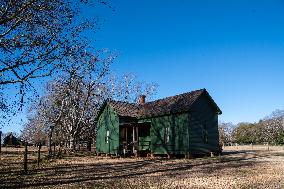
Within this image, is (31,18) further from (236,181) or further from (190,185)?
(236,181)

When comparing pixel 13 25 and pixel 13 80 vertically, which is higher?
pixel 13 25

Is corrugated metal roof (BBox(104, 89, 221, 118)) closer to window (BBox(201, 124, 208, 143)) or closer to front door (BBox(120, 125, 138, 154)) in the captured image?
front door (BBox(120, 125, 138, 154))

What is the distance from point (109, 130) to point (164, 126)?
24.3ft

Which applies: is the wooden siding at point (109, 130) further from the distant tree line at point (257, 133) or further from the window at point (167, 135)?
the distant tree line at point (257, 133)

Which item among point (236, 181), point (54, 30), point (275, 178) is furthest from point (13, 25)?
point (275, 178)

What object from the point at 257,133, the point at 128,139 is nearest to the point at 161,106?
the point at 128,139

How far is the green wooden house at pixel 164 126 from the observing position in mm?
28594

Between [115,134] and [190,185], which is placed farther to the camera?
[115,134]

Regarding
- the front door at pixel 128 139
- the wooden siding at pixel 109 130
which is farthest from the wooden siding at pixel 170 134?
the wooden siding at pixel 109 130

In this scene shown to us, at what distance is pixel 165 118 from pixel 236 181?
1748cm

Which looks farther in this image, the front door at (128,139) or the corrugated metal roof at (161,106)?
the front door at (128,139)

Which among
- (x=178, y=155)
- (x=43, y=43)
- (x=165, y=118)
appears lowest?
(x=178, y=155)

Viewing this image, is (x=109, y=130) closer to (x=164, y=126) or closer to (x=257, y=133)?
(x=164, y=126)

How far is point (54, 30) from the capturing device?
46.9 ft
